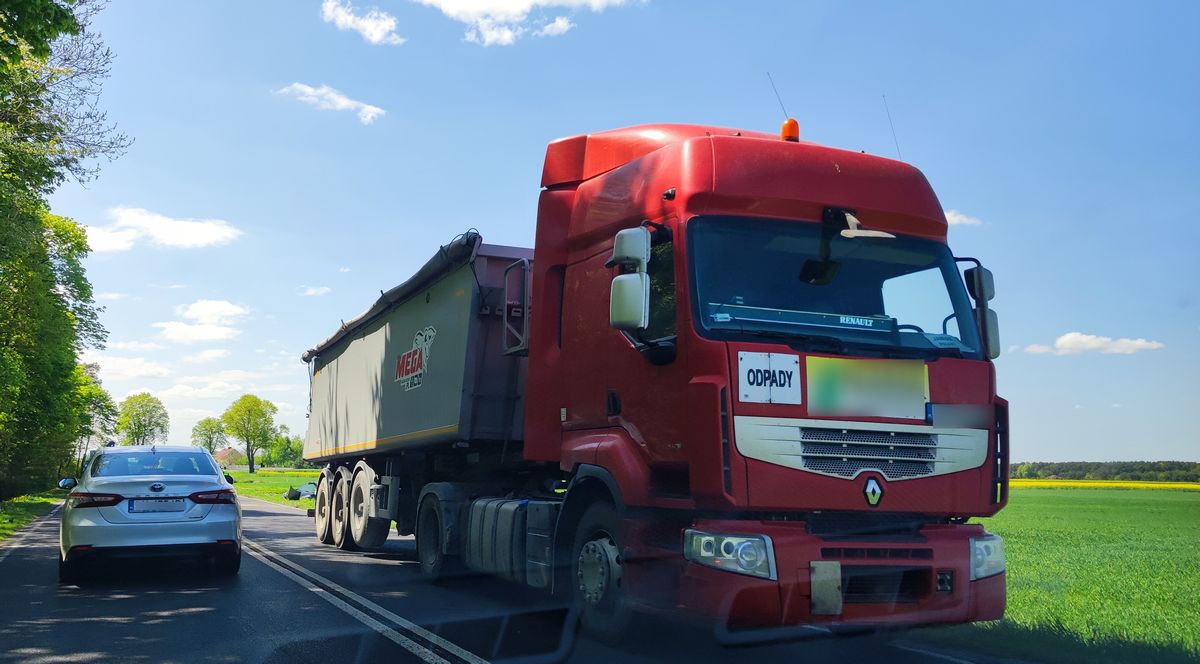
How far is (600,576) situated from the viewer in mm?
6395

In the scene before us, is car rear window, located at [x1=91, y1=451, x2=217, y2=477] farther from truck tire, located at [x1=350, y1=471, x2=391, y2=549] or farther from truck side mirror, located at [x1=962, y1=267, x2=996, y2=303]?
truck side mirror, located at [x1=962, y1=267, x2=996, y2=303]

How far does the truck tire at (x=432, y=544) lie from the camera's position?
10.1 metres

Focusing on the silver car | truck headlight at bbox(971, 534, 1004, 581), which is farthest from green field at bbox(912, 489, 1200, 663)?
the silver car

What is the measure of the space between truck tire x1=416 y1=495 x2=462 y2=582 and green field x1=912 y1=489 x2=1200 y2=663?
4896 mm

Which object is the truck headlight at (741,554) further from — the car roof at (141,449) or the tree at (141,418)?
the tree at (141,418)

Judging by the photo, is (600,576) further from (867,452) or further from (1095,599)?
(1095,599)

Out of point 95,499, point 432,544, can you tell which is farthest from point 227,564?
point 432,544

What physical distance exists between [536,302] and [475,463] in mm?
3065

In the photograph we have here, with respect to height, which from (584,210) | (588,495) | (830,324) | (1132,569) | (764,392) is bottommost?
(1132,569)

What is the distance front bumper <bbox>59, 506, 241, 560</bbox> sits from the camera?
9523 mm

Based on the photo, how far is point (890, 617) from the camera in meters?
5.52

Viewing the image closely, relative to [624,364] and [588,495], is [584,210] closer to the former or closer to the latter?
[624,364]

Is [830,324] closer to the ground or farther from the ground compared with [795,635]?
farther from the ground

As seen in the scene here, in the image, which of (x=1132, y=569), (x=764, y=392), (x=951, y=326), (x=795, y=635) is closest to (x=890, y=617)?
(x=795, y=635)
